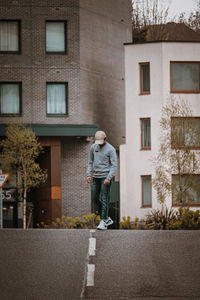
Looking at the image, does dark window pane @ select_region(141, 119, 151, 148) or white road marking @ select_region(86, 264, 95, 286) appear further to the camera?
dark window pane @ select_region(141, 119, 151, 148)

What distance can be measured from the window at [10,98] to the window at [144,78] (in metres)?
7.17

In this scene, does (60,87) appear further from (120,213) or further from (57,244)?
(57,244)

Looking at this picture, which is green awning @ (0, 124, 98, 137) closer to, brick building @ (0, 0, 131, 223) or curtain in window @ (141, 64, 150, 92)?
brick building @ (0, 0, 131, 223)

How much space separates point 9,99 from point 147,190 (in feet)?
30.6

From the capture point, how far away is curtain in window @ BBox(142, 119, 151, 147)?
38.2 metres

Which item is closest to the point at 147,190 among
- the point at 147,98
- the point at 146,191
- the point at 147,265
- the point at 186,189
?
the point at 146,191

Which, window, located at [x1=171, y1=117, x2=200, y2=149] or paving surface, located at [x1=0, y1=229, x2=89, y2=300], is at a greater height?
window, located at [x1=171, y1=117, x2=200, y2=149]

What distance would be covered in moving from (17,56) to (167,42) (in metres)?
8.51

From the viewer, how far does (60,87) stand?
36.8 meters

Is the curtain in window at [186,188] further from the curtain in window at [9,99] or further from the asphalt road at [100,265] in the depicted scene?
the asphalt road at [100,265]

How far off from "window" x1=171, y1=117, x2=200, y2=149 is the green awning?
442cm

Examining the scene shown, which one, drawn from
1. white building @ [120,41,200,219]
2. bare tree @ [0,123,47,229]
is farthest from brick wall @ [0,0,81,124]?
white building @ [120,41,200,219]

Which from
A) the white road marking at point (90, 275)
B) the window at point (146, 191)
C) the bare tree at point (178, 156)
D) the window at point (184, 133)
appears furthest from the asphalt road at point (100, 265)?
the window at point (146, 191)

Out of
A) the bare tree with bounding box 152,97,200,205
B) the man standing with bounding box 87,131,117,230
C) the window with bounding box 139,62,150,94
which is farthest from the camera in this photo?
the window with bounding box 139,62,150,94
